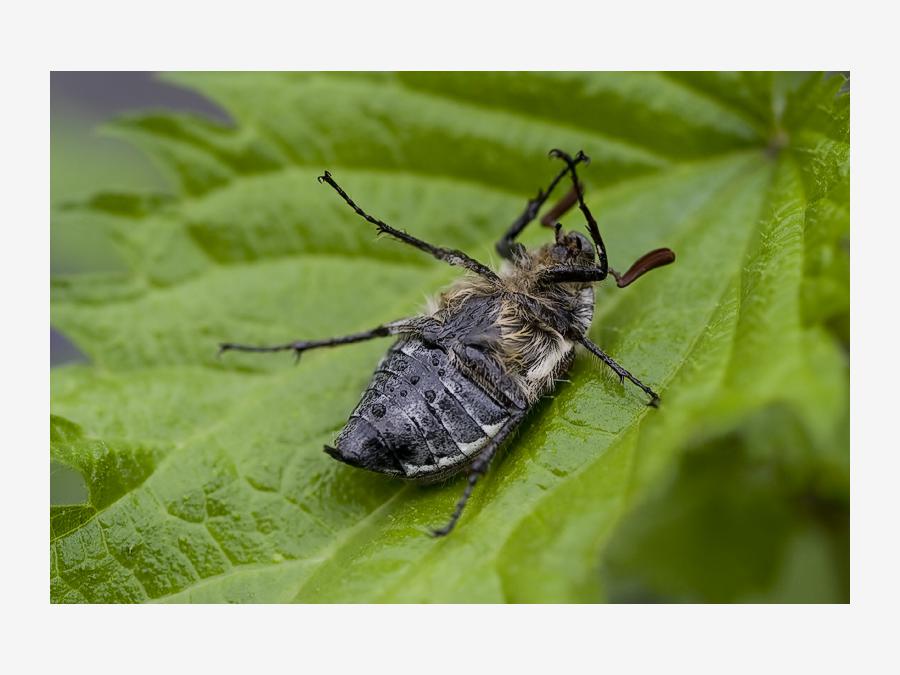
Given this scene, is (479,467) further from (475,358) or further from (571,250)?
(571,250)

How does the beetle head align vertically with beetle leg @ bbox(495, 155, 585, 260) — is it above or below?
below

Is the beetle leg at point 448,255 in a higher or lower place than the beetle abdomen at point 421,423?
higher

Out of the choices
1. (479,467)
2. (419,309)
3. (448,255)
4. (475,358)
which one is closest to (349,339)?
(419,309)

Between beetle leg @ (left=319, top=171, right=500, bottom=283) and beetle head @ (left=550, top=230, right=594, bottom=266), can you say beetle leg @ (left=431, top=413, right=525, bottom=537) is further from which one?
beetle head @ (left=550, top=230, right=594, bottom=266)

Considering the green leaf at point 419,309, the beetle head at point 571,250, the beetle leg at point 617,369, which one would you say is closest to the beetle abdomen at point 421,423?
the green leaf at point 419,309

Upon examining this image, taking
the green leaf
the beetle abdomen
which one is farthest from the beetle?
the green leaf

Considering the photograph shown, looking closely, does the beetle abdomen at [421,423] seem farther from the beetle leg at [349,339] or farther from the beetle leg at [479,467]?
the beetle leg at [349,339]

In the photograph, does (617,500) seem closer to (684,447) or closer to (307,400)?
(684,447)
